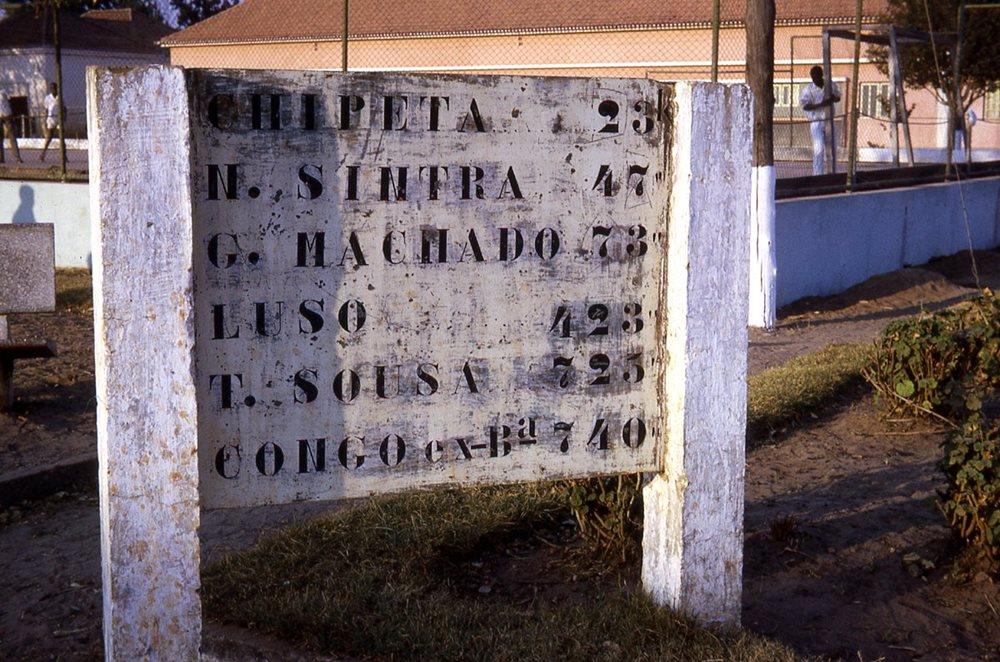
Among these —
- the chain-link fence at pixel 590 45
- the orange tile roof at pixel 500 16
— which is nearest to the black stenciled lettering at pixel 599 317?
the chain-link fence at pixel 590 45

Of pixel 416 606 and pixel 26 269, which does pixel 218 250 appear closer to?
pixel 416 606

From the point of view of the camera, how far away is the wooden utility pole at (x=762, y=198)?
393 inches

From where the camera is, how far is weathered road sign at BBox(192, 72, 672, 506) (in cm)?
353

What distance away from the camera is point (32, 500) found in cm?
573

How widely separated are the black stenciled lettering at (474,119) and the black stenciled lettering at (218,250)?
73 centimetres

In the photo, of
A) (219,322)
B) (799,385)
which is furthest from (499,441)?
(799,385)

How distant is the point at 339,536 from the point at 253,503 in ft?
3.31

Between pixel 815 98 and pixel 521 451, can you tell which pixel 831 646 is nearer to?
pixel 521 451

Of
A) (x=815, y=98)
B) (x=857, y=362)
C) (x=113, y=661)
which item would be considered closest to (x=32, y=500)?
(x=113, y=661)

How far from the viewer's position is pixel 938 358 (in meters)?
6.30

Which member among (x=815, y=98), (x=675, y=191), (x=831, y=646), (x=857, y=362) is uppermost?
(x=815, y=98)

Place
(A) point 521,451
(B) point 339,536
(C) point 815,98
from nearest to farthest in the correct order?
(A) point 521,451 < (B) point 339,536 < (C) point 815,98

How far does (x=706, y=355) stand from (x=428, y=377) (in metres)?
0.86

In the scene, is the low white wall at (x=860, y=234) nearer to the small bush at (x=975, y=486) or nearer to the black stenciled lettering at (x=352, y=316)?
the small bush at (x=975, y=486)
